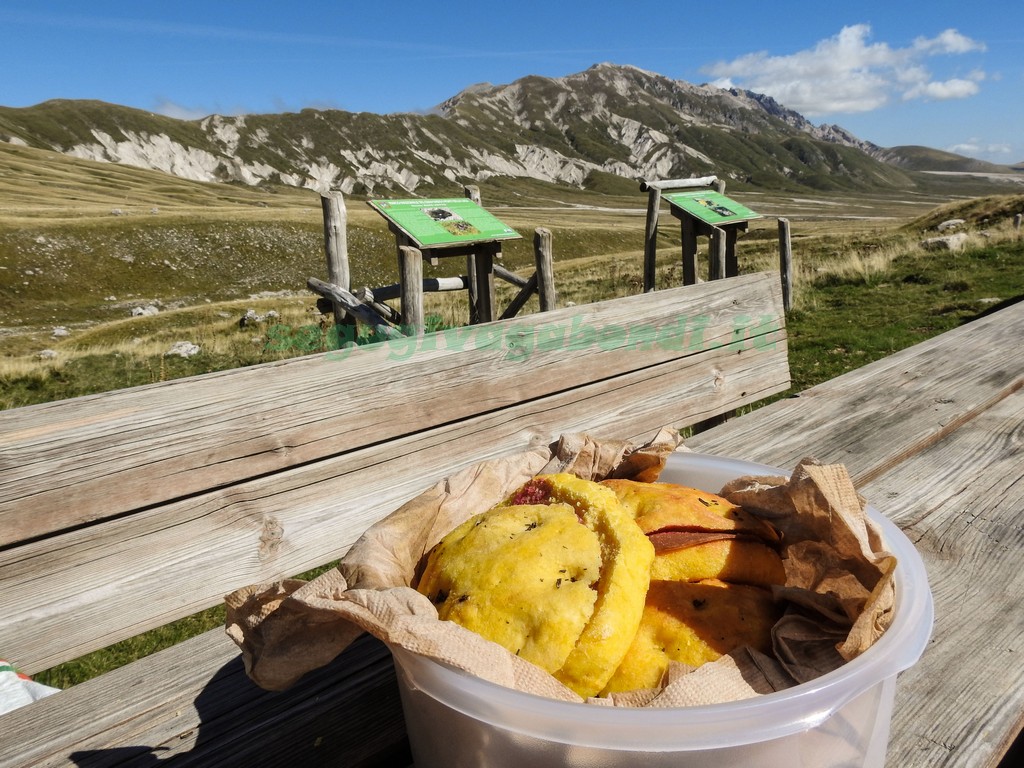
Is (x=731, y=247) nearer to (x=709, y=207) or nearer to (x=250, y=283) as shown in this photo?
(x=709, y=207)

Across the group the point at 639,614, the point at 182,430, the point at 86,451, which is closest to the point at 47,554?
the point at 86,451

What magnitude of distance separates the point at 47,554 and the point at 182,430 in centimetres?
35

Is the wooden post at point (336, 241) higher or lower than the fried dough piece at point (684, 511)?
higher

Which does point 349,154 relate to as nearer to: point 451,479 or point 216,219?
point 216,219

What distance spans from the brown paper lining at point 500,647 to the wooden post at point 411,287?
5.55 m

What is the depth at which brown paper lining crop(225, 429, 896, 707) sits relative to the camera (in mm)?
689

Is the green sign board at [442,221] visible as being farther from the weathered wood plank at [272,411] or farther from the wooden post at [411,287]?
the weathered wood plank at [272,411]

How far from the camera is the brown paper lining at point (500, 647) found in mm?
689

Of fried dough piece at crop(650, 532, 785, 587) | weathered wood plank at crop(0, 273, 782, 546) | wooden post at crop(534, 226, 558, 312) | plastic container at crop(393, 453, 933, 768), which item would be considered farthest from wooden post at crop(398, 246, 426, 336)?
plastic container at crop(393, 453, 933, 768)

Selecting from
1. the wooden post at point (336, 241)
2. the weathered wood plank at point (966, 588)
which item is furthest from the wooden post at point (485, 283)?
the weathered wood plank at point (966, 588)

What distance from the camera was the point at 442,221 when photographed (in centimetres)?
684

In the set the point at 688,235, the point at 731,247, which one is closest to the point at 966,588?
the point at 688,235

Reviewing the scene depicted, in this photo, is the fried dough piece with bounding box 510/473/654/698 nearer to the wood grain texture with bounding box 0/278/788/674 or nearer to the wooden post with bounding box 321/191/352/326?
the wood grain texture with bounding box 0/278/788/674

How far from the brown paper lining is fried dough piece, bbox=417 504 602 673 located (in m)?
0.04
